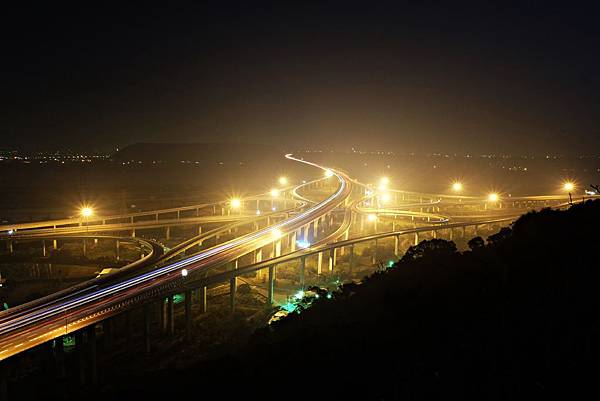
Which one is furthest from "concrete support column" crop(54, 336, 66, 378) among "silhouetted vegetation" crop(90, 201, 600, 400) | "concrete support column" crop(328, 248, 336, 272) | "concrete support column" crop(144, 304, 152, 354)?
"concrete support column" crop(328, 248, 336, 272)

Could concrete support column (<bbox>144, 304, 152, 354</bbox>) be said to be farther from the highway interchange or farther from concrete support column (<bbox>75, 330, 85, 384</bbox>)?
concrete support column (<bbox>75, 330, 85, 384</bbox>)

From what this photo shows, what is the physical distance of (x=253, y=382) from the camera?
1445cm

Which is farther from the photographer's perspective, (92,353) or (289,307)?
(289,307)

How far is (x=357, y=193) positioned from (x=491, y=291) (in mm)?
95380

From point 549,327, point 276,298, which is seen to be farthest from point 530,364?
point 276,298

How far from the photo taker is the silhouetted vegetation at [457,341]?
11.4m

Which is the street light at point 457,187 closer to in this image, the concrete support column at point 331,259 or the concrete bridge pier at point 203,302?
the concrete support column at point 331,259

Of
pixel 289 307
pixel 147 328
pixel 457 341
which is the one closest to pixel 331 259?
pixel 289 307

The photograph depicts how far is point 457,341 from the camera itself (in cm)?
1390

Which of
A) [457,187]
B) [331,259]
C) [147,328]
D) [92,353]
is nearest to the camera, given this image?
[92,353]

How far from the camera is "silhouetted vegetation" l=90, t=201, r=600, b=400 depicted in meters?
11.4

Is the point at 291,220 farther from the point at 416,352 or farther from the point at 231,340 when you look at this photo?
the point at 416,352

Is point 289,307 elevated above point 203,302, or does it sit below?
below

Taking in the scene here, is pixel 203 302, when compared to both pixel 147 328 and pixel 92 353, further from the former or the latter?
pixel 92 353
